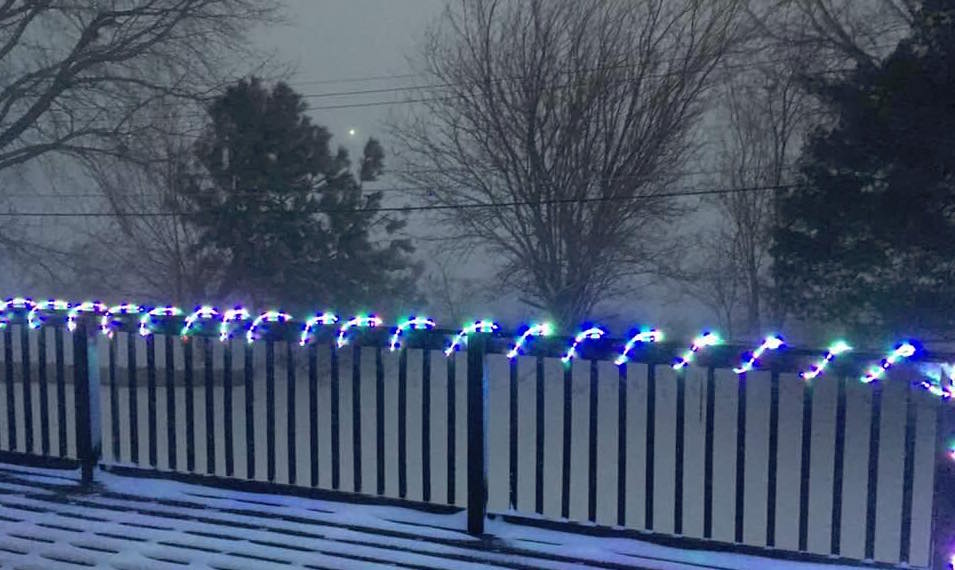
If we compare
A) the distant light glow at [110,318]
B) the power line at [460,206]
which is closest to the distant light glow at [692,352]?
the distant light glow at [110,318]

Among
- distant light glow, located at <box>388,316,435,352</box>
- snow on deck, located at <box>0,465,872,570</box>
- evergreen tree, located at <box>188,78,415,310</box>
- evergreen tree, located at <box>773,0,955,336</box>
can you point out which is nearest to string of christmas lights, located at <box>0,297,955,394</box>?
distant light glow, located at <box>388,316,435,352</box>

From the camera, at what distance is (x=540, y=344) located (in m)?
3.84

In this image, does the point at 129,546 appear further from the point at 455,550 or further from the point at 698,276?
the point at 698,276

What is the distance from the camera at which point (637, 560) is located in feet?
11.8

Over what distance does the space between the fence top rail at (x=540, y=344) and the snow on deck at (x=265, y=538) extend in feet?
2.81

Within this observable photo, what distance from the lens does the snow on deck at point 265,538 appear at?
3.58 m

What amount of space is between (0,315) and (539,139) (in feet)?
46.2

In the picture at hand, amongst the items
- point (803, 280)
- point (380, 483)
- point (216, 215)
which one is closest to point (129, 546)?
point (380, 483)

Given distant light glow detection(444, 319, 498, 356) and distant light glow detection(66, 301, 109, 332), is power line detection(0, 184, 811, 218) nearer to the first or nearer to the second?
distant light glow detection(444, 319, 498, 356)

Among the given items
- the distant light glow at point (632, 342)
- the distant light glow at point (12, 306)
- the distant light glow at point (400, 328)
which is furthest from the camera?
the distant light glow at point (12, 306)

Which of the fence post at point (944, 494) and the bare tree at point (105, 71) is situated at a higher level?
the bare tree at point (105, 71)

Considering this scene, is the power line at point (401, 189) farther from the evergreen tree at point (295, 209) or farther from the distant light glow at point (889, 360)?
the distant light glow at point (889, 360)

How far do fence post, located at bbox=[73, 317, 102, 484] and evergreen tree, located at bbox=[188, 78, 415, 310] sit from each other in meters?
14.8

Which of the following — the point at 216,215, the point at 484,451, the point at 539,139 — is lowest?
the point at 484,451
